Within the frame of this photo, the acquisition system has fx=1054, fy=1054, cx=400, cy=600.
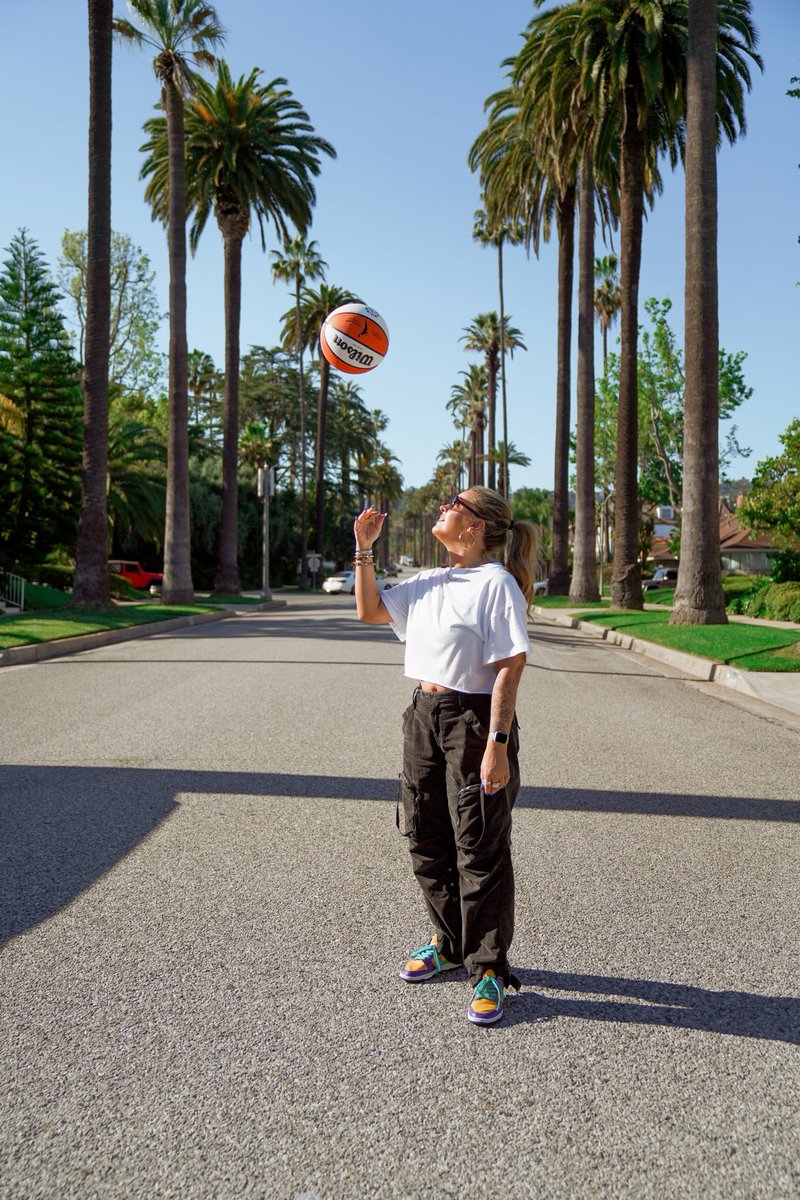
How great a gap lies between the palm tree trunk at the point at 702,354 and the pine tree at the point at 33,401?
23.5m

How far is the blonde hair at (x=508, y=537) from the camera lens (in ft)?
12.9

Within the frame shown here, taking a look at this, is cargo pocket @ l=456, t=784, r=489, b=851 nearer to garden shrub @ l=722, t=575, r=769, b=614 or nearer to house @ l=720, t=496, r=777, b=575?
garden shrub @ l=722, t=575, r=769, b=614

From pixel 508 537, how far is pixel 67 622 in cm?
1794

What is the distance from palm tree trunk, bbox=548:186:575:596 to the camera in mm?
37781

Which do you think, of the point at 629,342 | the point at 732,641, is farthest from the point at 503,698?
the point at 629,342

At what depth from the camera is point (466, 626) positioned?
3.78m

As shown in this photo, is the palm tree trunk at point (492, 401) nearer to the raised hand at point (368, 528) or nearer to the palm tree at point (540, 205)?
the palm tree at point (540, 205)

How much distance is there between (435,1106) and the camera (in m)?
3.01

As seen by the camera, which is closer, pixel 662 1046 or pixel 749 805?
pixel 662 1046

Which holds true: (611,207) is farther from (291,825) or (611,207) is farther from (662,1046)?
(662,1046)

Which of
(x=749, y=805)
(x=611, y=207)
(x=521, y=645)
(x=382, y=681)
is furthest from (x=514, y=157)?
(x=521, y=645)

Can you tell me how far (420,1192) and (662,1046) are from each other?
116 centimetres

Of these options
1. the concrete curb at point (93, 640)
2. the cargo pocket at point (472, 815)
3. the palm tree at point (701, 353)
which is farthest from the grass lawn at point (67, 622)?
the cargo pocket at point (472, 815)

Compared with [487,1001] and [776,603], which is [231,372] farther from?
[487,1001]
